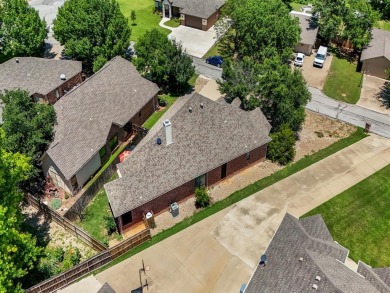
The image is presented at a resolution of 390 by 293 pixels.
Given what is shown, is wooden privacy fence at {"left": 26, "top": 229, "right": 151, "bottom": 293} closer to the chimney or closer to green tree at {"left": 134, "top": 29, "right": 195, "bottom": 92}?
the chimney

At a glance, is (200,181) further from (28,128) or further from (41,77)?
(41,77)

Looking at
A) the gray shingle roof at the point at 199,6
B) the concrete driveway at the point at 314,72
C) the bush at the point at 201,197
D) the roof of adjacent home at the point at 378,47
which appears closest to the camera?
the bush at the point at 201,197

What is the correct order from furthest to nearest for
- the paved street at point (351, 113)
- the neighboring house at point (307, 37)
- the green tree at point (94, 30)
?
the neighboring house at point (307, 37), the green tree at point (94, 30), the paved street at point (351, 113)

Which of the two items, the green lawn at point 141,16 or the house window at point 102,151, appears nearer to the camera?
the house window at point 102,151

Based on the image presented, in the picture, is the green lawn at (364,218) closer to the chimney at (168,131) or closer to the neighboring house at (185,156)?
the neighboring house at (185,156)

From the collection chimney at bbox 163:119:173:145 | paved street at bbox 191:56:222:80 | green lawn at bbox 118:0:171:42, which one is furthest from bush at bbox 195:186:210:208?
green lawn at bbox 118:0:171:42

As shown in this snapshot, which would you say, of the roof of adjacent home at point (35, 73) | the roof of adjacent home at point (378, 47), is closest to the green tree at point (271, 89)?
the roof of adjacent home at point (378, 47)

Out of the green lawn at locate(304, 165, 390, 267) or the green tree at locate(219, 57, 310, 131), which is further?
the green tree at locate(219, 57, 310, 131)

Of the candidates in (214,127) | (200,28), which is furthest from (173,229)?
(200,28)
